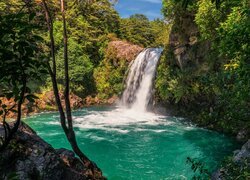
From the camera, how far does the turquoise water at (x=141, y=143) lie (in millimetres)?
11812

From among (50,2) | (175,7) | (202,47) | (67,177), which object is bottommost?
(67,177)

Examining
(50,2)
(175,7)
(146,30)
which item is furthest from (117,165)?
(146,30)

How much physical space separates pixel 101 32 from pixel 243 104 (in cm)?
2993

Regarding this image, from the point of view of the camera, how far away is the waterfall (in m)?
26.1

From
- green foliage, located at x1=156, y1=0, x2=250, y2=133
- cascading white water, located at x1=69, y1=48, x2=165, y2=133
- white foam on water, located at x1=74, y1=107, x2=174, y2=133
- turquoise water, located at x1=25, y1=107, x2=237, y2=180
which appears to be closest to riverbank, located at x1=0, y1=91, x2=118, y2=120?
turquoise water, located at x1=25, y1=107, x2=237, y2=180

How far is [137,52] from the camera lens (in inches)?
1238

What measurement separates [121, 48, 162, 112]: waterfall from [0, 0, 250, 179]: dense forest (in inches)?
59.9

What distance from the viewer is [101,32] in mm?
35500

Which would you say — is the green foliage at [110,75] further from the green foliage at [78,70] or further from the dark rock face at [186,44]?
the dark rock face at [186,44]

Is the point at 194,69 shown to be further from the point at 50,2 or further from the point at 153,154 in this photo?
the point at 50,2

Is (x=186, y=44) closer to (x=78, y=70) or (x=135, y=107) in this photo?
(x=135, y=107)

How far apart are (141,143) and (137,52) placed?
1737cm

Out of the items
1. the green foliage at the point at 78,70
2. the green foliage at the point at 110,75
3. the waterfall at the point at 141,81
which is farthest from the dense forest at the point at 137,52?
the waterfall at the point at 141,81

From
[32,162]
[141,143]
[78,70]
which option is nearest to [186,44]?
[141,143]
